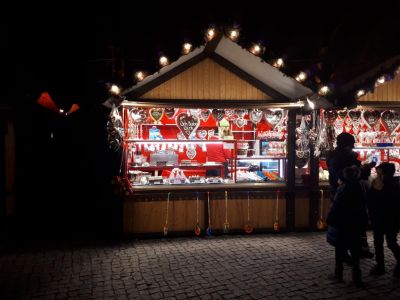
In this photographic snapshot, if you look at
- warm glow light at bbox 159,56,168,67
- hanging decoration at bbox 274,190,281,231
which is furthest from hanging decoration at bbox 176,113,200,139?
hanging decoration at bbox 274,190,281,231

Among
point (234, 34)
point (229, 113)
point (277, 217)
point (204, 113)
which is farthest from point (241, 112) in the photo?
point (277, 217)

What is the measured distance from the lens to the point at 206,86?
871cm

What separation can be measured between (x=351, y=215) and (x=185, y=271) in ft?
9.97

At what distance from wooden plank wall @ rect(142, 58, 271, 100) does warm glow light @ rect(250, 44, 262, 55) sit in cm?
173

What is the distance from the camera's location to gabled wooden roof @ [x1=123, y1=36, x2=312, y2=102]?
328 inches

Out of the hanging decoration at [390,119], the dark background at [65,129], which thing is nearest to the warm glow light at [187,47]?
the dark background at [65,129]

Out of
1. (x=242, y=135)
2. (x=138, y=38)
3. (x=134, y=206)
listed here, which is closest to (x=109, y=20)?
(x=138, y=38)

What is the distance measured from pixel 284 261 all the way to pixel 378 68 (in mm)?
4972

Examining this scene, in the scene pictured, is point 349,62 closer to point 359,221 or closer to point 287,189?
point 287,189

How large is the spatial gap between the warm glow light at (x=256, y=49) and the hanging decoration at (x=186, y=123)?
8.37 feet

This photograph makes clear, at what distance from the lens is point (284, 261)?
22.5 feet

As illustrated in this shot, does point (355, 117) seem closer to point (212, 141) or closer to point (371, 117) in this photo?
point (371, 117)

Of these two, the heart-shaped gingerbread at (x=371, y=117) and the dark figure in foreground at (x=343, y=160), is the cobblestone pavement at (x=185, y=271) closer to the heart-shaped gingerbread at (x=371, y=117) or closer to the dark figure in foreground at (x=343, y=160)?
the dark figure in foreground at (x=343, y=160)

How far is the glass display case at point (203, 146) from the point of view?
8789mm
